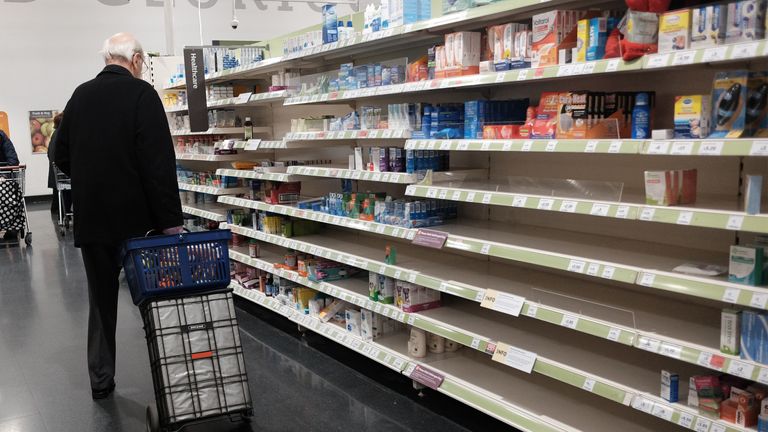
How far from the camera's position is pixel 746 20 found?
7.40ft

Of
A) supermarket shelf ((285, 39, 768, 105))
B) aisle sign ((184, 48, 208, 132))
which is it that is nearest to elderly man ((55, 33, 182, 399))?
supermarket shelf ((285, 39, 768, 105))

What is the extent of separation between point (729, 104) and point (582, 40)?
0.70 metres

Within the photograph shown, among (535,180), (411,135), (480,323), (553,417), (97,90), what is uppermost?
(97,90)

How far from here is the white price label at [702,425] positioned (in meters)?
2.43

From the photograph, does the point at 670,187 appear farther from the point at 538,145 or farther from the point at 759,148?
the point at 538,145

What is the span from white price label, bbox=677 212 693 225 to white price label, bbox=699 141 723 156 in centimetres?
24

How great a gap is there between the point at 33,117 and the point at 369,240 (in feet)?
40.7

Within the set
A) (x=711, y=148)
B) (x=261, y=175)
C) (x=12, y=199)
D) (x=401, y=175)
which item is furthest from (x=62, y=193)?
(x=711, y=148)

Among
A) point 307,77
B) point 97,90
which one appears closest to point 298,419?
point 97,90

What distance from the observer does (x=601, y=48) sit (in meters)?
2.77

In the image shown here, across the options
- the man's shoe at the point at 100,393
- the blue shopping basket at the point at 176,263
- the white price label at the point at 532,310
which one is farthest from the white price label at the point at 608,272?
the man's shoe at the point at 100,393

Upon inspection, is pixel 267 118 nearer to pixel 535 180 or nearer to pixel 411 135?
pixel 411 135

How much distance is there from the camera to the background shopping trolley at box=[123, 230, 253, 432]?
3441mm

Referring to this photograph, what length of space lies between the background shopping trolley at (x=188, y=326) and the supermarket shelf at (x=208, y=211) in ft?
10.5
